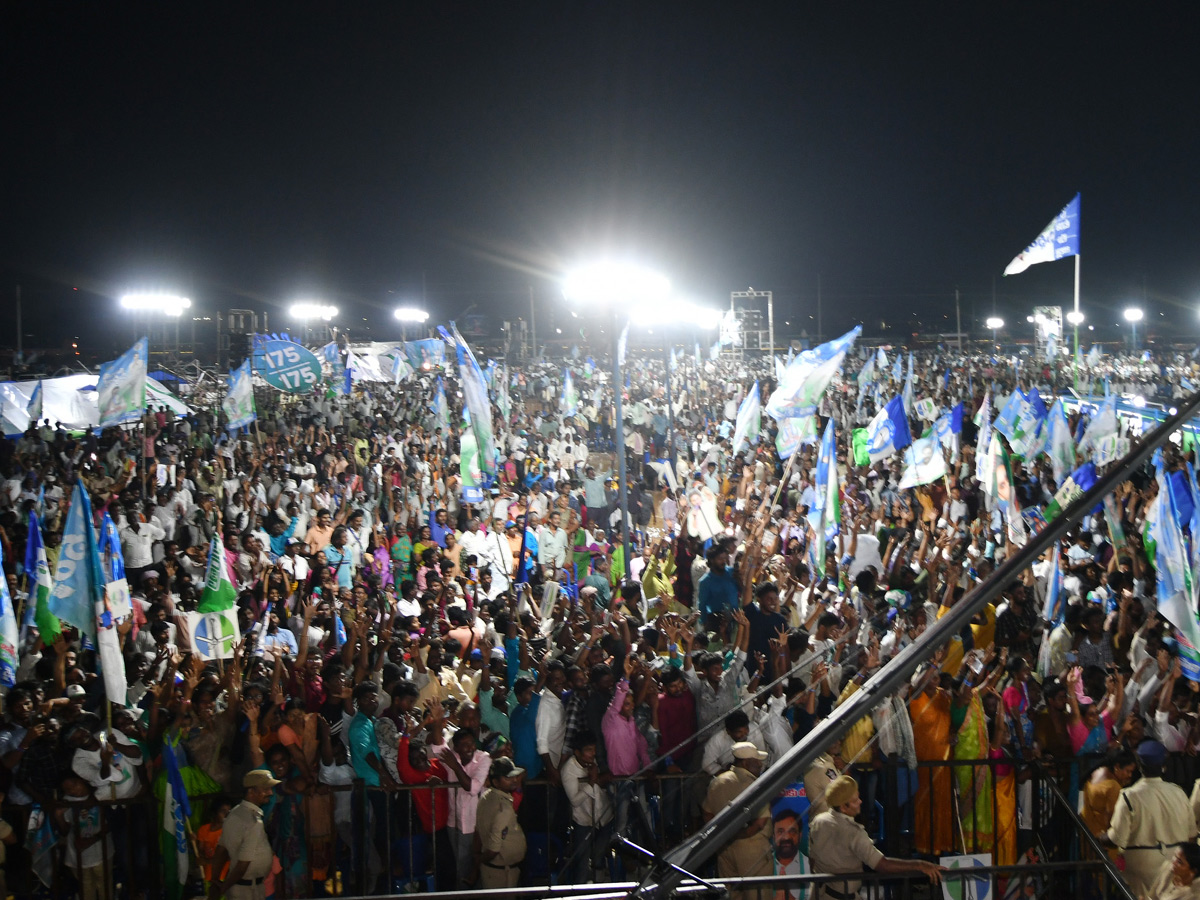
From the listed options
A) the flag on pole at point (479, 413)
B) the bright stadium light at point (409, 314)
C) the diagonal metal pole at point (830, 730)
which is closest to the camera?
the diagonal metal pole at point (830, 730)

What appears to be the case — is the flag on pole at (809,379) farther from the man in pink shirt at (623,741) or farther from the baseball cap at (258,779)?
the baseball cap at (258,779)

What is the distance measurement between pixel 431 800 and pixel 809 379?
9199 mm

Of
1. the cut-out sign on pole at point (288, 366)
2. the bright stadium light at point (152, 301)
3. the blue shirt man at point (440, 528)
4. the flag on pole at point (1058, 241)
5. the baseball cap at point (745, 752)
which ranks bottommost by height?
the baseball cap at point (745, 752)

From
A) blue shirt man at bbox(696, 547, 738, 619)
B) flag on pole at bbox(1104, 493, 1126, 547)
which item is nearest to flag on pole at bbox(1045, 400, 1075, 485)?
flag on pole at bbox(1104, 493, 1126, 547)

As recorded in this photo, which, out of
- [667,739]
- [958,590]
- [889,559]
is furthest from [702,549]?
[667,739]

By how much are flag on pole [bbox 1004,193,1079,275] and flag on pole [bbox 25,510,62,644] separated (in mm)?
20441

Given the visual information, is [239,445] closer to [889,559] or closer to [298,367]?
[298,367]

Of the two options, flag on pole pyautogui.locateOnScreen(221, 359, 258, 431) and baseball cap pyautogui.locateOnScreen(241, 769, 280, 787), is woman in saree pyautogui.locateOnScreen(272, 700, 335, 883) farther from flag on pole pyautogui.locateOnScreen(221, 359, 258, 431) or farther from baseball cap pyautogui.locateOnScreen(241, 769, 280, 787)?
flag on pole pyautogui.locateOnScreen(221, 359, 258, 431)

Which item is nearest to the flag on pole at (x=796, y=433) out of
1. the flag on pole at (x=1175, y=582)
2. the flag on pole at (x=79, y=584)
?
the flag on pole at (x=1175, y=582)

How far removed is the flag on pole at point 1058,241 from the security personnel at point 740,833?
1912 cm

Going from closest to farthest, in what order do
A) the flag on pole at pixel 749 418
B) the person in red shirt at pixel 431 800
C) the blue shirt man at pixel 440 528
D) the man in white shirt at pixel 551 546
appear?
the person in red shirt at pixel 431 800 < the man in white shirt at pixel 551 546 < the blue shirt man at pixel 440 528 < the flag on pole at pixel 749 418

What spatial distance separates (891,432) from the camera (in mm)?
13703

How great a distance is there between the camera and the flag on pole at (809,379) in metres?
13.6

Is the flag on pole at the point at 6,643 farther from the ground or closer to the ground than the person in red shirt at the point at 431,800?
farther from the ground
